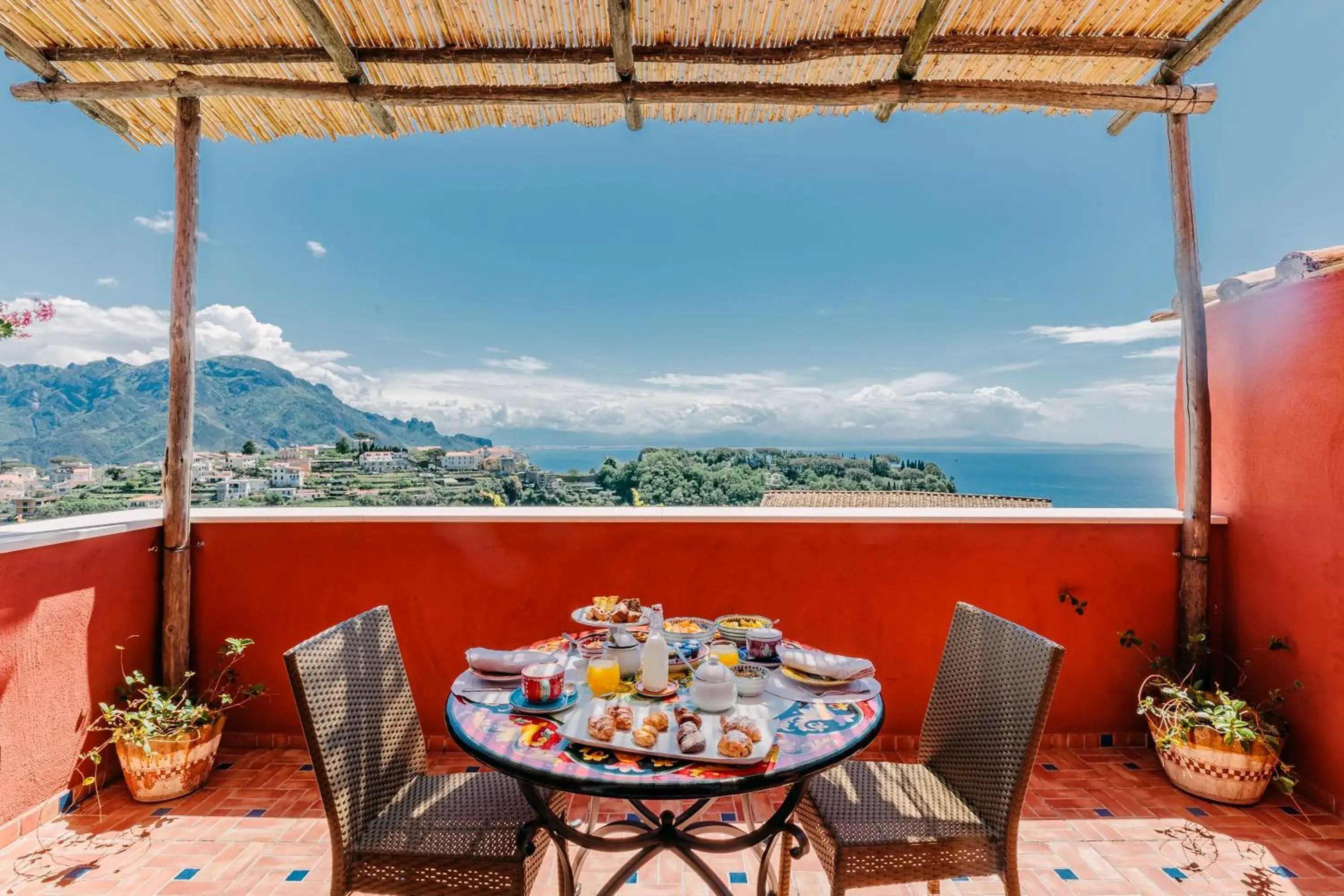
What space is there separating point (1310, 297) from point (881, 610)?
7.02 feet

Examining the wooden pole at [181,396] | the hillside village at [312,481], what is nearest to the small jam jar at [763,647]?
the hillside village at [312,481]

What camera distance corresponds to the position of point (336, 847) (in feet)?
4.47

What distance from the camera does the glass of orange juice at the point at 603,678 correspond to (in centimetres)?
146

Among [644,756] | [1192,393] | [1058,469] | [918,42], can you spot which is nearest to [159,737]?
[644,756]

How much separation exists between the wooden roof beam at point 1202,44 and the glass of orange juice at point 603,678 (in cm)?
322

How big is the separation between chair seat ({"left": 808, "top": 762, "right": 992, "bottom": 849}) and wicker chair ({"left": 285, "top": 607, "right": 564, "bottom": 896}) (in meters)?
0.70

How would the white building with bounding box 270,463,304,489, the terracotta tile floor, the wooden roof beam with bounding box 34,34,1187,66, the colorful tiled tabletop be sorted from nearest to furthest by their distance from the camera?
the colorful tiled tabletop < the terracotta tile floor < the wooden roof beam with bounding box 34,34,1187,66 < the white building with bounding box 270,463,304,489

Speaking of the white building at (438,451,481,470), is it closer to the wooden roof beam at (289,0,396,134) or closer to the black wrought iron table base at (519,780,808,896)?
the wooden roof beam at (289,0,396,134)

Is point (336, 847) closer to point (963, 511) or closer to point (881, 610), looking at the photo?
point (881, 610)

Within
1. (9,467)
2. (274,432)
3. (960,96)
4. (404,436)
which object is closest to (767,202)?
(404,436)

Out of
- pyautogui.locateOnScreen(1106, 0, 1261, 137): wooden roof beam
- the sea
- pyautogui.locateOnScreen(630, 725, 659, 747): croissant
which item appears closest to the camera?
pyautogui.locateOnScreen(630, 725, 659, 747): croissant

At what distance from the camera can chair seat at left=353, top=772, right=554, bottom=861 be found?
1.36 meters

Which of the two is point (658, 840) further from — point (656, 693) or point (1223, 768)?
point (1223, 768)

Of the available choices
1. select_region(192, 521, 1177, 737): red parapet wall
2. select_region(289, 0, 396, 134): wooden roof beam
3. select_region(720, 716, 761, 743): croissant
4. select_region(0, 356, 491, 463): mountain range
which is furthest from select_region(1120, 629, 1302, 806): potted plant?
select_region(0, 356, 491, 463): mountain range
